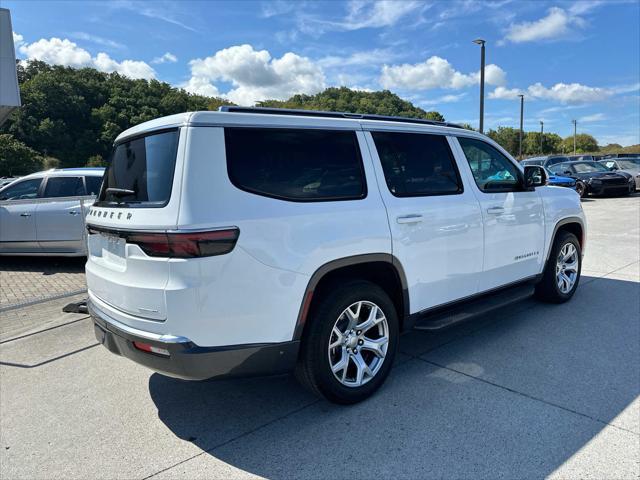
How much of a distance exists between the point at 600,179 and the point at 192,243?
22.0 meters

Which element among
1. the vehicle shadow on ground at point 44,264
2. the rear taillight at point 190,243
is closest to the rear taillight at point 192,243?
the rear taillight at point 190,243

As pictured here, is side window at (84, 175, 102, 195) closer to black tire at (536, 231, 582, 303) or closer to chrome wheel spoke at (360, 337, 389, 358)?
chrome wheel spoke at (360, 337, 389, 358)

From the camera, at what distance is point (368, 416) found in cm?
311

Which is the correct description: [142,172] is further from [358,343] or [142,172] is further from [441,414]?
[441,414]

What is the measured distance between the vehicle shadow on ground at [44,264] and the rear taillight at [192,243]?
6.36 m

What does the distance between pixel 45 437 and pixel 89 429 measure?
0.88 feet

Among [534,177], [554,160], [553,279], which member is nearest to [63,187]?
[534,177]

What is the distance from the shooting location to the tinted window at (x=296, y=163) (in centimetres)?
274

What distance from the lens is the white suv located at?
2553mm

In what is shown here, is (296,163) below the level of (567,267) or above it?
above

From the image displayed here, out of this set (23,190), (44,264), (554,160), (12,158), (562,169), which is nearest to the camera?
(23,190)

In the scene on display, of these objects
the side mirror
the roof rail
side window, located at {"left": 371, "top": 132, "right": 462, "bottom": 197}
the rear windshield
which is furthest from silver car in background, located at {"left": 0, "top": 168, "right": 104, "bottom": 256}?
the side mirror

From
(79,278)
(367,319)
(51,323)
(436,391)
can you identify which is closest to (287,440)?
(367,319)

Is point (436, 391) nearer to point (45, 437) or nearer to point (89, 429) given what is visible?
point (89, 429)
